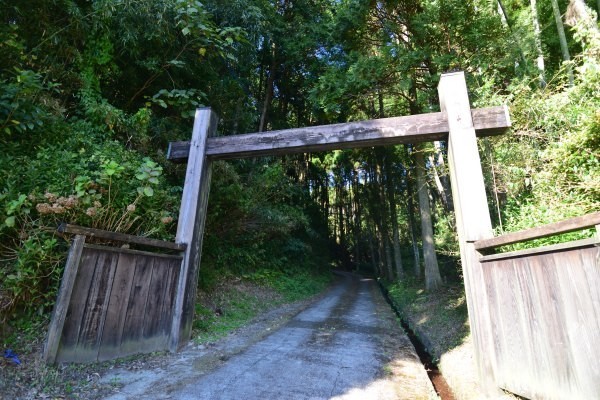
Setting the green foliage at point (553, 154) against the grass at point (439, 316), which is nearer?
the green foliage at point (553, 154)

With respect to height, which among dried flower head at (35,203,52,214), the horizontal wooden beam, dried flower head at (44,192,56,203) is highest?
the horizontal wooden beam

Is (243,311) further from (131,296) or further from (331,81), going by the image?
(331,81)

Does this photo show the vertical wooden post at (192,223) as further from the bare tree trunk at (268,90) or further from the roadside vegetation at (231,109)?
the bare tree trunk at (268,90)

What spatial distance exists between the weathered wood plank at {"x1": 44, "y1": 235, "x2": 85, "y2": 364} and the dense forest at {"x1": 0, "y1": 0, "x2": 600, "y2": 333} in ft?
1.19

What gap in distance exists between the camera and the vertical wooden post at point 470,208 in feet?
9.25

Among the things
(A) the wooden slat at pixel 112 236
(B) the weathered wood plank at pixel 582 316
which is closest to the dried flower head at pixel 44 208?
(A) the wooden slat at pixel 112 236

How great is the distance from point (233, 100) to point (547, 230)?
25.1ft

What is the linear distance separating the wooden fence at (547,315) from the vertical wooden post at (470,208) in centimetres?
10

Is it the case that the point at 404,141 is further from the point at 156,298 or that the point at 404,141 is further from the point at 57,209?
the point at 57,209

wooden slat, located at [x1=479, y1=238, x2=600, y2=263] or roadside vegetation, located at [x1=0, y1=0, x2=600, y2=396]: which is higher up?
roadside vegetation, located at [x1=0, y1=0, x2=600, y2=396]

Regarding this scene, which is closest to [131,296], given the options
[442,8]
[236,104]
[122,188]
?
[122,188]

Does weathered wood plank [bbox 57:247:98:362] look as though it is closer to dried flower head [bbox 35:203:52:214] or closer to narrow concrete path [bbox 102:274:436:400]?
dried flower head [bbox 35:203:52:214]

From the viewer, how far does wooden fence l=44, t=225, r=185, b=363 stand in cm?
285

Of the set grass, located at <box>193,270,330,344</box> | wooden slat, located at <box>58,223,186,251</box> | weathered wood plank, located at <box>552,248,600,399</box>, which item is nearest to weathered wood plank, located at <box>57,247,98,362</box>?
wooden slat, located at <box>58,223,186,251</box>
